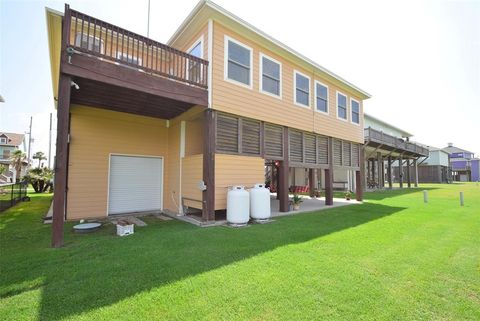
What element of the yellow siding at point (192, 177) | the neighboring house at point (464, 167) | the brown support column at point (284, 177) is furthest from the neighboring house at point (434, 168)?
the yellow siding at point (192, 177)

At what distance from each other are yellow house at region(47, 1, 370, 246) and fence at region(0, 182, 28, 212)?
191 inches

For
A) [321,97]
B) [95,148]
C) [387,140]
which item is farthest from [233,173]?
[387,140]

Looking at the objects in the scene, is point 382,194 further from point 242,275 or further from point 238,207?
point 242,275

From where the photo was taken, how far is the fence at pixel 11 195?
9756 millimetres

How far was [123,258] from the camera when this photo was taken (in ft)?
13.1

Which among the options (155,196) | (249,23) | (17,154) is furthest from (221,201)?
(17,154)

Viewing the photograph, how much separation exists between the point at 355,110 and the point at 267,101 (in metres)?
7.32

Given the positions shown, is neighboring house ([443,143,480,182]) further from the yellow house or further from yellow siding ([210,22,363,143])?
the yellow house

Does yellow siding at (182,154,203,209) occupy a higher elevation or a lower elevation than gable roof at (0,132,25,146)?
lower

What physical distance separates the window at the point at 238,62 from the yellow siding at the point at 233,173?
2.55 meters

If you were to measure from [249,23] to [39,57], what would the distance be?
807cm

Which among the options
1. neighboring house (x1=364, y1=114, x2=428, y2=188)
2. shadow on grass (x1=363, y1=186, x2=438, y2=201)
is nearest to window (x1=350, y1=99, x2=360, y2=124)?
shadow on grass (x1=363, y1=186, x2=438, y2=201)

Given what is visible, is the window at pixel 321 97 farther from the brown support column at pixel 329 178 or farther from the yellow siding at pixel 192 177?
the yellow siding at pixel 192 177

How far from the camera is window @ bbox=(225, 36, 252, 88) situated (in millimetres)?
7443
